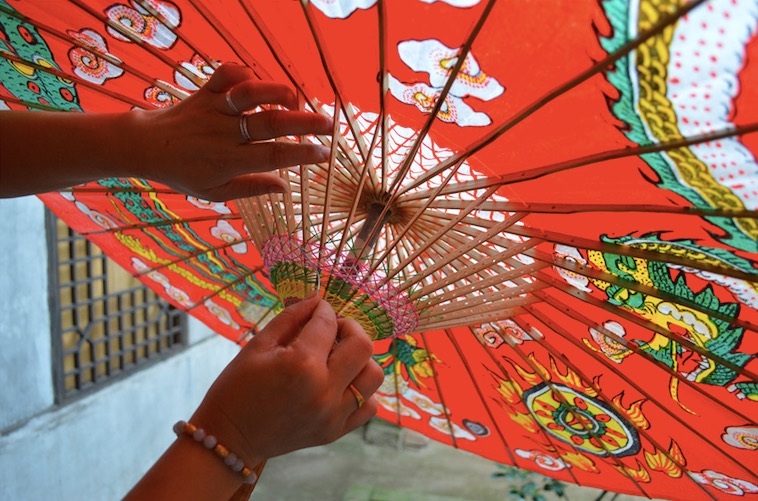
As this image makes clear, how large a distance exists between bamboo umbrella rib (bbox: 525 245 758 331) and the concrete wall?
297 cm

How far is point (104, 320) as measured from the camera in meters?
4.53

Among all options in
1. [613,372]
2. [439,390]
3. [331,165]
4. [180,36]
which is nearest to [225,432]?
[331,165]

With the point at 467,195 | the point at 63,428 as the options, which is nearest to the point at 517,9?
the point at 467,195

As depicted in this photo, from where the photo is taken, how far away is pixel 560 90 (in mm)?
1133

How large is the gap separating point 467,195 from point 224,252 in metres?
1.07

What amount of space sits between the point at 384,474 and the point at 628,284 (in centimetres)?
599

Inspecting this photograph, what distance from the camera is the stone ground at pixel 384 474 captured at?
20.2 feet

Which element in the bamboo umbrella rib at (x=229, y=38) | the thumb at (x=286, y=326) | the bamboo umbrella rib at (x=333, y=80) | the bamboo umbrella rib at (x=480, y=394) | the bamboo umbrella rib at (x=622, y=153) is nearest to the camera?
the bamboo umbrella rib at (x=622, y=153)

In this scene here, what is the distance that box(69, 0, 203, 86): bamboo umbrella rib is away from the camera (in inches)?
59.2

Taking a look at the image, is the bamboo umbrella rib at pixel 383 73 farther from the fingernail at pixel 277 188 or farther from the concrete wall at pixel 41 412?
the concrete wall at pixel 41 412

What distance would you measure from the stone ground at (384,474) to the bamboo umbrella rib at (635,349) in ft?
14.5

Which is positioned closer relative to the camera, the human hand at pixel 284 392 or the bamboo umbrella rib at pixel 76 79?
the human hand at pixel 284 392

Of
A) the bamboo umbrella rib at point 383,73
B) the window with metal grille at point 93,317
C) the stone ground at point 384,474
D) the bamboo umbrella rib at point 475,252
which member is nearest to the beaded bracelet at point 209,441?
the bamboo umbrella rib at point 383,73

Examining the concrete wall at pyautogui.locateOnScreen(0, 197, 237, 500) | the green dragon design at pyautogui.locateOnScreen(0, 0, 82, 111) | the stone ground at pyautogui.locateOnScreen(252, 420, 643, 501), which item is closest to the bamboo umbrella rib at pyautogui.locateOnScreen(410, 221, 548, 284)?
the green dragon design at pyautogui.locateOnScreen(0, 0, 82, 111)
